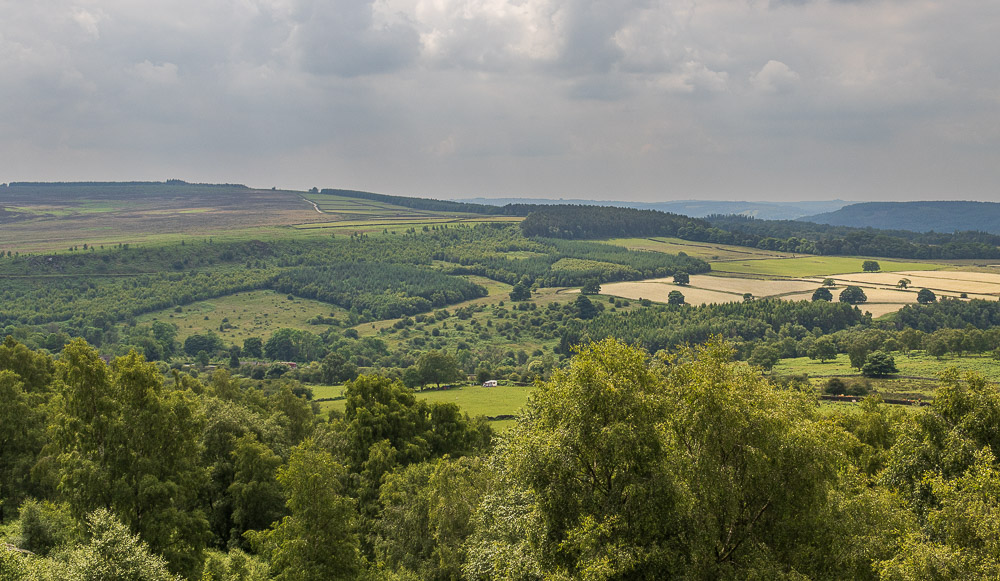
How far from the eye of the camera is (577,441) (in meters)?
23.4

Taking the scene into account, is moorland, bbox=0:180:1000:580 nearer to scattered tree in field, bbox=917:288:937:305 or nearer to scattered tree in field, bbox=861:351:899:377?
scattered tree in field, bbox=861:351:899:377

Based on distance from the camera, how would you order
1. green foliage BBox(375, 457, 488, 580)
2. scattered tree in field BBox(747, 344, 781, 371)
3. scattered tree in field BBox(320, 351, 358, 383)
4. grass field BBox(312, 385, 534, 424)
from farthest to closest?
scattered tree in field BBox(320, 351, 358, 383)
scattered tree in field BBox(747, 344, 781, 371)
grass field BBox(312, 385, 534, 424)
green foliage BBox(375, 457, 488, 580)

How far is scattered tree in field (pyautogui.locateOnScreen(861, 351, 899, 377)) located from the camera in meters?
106

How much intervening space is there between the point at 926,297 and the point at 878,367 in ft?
343

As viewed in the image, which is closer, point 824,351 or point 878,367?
point 878,367

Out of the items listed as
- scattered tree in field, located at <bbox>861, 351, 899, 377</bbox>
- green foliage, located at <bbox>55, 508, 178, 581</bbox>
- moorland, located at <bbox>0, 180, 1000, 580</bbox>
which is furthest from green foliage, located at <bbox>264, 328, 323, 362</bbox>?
green foliage, located at <bbox>55, 508, 178, 581</bbox>

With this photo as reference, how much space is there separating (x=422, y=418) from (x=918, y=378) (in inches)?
3363

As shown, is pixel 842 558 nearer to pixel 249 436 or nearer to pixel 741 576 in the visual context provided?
pixel 741 576

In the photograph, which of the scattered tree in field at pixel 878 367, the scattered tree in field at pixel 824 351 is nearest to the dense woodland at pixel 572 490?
the scattered tree in field at pixel 878 367

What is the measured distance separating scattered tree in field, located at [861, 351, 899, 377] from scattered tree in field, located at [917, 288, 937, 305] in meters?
97.1

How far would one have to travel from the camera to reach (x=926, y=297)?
188375 mm

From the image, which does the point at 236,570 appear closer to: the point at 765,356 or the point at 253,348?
Result: the point at 765,356

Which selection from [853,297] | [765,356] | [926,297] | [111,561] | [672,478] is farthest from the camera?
[853,297]

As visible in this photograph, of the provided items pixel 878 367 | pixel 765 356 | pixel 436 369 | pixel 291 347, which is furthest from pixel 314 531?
pixel 291 347
